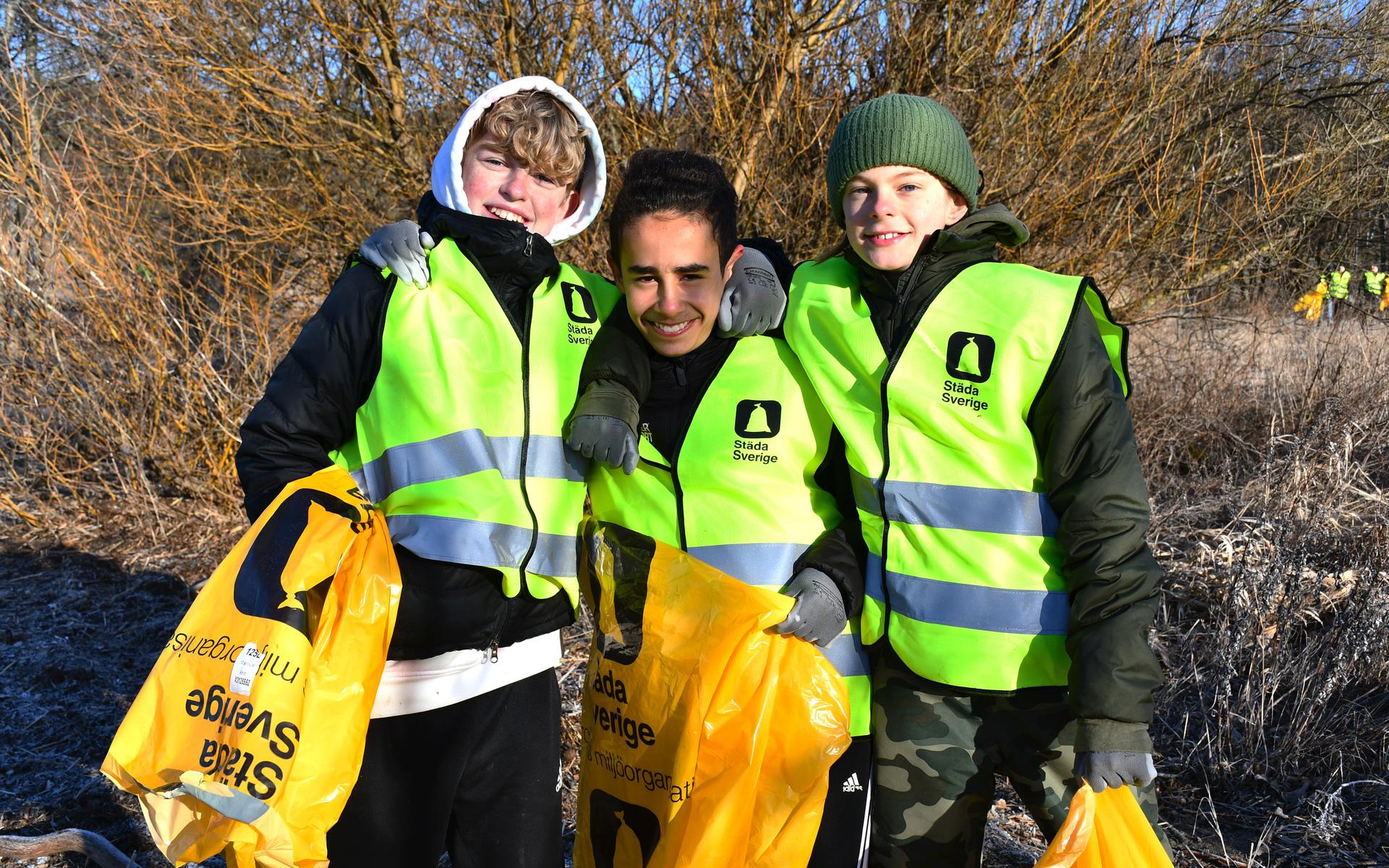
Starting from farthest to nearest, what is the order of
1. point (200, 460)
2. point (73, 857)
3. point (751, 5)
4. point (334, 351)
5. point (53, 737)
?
point (200, 460) → point (751, 5) → point (53, 737) → point (73, 857) → point (334, 351)

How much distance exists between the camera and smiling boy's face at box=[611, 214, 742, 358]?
80.4 inches

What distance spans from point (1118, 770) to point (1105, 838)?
13 centimetres

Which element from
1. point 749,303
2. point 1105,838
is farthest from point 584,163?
point 1105,838

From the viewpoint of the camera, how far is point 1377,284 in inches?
309

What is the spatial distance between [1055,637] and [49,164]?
781cm

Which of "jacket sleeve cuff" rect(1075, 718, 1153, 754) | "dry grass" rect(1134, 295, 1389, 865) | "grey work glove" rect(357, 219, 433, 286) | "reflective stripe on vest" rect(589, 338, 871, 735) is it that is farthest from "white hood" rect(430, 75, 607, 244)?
"dry grass" rect(1134, 295, 1389, 865)

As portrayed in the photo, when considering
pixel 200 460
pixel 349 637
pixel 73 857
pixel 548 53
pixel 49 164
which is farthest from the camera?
pixel 49 164

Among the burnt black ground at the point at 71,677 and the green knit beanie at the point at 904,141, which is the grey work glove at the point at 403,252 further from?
the burnt black ground at the point at 71,677

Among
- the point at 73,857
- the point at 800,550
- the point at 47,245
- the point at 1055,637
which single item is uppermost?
the point at 47,245

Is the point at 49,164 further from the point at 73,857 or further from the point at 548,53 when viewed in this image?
the point at 73,857

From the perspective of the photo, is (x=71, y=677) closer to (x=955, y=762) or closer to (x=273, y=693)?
(x=273, y=693)

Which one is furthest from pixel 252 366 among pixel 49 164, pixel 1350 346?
pixel 1350 346

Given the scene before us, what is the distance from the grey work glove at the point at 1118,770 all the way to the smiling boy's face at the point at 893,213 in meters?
1.06

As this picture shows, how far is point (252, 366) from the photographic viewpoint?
6160 millimetres
